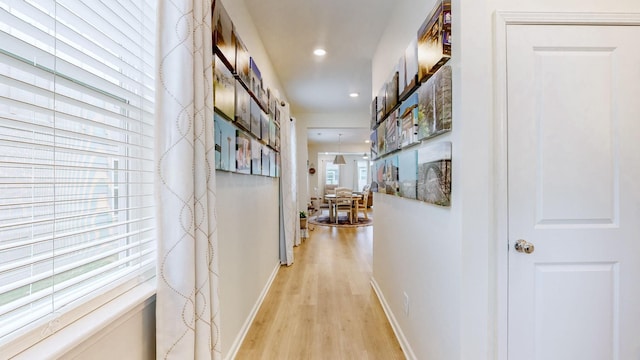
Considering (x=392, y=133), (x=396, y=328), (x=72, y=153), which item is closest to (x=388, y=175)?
(x=392, y=133)

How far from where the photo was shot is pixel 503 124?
4.09 ft

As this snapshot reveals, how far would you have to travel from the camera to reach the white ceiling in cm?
225

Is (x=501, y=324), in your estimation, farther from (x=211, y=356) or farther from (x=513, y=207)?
(x=211, y=356)

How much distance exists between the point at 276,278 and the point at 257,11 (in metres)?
2.74

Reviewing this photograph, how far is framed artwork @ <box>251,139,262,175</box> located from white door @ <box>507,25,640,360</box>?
1700 mm

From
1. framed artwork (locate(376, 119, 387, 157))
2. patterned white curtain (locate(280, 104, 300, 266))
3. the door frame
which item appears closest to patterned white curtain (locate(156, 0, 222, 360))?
the door frame

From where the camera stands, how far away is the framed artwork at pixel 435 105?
1.26 m

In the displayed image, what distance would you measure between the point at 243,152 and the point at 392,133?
1.11 meters

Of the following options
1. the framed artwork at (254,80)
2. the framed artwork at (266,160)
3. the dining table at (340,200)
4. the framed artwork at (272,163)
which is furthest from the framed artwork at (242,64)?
the dining table at (340,200)

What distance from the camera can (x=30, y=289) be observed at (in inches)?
26.5

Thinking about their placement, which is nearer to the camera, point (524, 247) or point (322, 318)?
point (524, 247)

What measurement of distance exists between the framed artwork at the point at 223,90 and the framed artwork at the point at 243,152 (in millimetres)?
196

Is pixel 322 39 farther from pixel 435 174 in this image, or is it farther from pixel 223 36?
pixel 435 174

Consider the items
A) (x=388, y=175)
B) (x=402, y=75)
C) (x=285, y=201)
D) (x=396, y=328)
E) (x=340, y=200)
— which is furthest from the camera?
(x=340, y=200)
